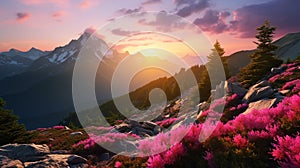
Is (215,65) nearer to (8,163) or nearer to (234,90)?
(234,90)

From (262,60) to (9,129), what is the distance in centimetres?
2815

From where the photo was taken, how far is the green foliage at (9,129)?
13318mm

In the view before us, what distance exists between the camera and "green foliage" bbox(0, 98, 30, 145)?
13318 mm

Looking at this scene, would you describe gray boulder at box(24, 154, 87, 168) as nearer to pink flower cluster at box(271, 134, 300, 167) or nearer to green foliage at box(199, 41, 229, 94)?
pink flower cluster at box(271, 134, 300, 167)

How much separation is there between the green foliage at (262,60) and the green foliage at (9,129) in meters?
22.8

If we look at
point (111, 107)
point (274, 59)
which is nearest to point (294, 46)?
point (111, 107)

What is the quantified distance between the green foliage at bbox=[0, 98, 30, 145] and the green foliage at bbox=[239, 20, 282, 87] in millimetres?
22794

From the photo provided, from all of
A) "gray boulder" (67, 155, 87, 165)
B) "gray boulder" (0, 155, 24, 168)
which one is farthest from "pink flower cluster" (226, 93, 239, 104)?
"gray boulder" (0, 155, 24, 168)

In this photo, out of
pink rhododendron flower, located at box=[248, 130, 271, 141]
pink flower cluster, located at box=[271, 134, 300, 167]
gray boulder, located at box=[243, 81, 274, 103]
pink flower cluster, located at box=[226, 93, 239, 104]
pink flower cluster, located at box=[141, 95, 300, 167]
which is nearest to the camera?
pink flower cluster, located at box=[271, 134, 300, 167]

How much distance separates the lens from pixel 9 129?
13.6 metres

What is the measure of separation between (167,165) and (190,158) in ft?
2.18

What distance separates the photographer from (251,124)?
19.8ft

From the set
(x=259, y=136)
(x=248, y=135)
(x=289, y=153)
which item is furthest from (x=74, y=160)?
(x=289, y=153)

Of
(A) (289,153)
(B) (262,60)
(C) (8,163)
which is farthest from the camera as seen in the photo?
(B) (262,60)
